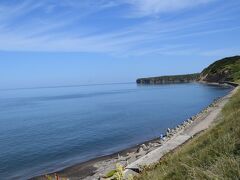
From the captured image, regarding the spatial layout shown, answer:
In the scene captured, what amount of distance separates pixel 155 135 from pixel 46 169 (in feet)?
55.7

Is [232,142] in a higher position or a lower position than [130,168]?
higher

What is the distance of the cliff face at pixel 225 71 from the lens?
133 meters

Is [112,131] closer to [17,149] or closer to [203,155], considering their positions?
[17,149]

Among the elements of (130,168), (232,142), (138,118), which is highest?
(232,142)

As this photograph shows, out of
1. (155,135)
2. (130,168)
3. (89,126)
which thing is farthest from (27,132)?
(130,168)

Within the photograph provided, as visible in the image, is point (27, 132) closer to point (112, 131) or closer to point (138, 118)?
point (112, 131)

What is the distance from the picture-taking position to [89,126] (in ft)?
167

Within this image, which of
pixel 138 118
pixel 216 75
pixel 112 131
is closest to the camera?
pixel 112 131

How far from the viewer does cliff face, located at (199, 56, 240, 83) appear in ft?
438

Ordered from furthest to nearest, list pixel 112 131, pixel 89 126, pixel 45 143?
pixel 89 126 < pixel 112 131 < pixel 45 143

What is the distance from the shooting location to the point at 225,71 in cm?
14525

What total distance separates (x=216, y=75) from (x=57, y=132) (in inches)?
4764

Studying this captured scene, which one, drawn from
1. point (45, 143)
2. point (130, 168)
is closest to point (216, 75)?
point (45, 143)

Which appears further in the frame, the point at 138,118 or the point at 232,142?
the point at 138,118
